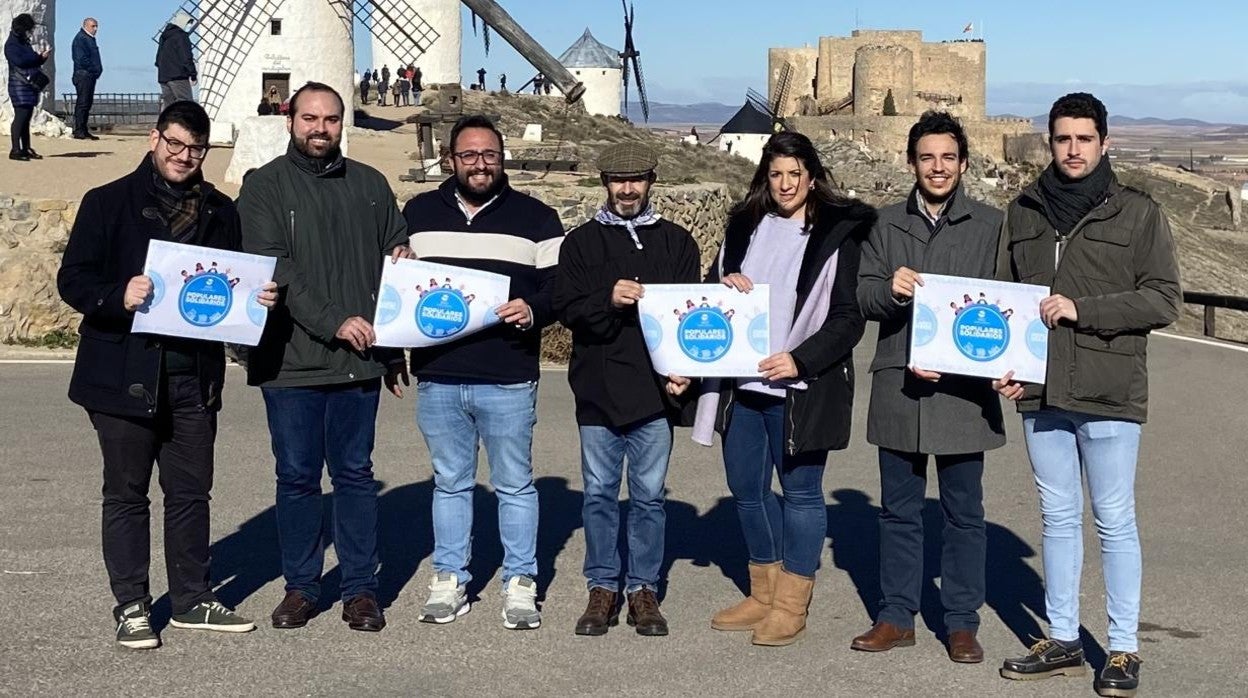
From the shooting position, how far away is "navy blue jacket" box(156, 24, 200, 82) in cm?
2527

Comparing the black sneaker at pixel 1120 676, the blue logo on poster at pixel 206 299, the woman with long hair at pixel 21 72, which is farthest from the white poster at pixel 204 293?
the woman with long hair at pixel 21 72

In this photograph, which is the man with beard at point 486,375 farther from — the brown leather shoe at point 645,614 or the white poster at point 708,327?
the white poster at point 708,327

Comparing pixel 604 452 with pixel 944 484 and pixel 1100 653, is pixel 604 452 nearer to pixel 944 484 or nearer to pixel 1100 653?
pixel 944 484

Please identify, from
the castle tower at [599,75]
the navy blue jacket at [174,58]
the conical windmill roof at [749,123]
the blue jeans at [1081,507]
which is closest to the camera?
the blue jeans at [1081,507]

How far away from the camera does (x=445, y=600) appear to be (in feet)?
21.3

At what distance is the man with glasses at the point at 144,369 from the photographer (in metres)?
5.93

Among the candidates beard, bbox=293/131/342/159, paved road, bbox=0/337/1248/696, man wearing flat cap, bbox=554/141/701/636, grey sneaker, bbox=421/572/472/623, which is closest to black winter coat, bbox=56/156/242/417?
beard, bbox=293/131/342/159

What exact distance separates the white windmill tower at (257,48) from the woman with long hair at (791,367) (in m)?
25.1

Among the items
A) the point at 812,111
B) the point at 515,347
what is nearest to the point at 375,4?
the point at 515,347

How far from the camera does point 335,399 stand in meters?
6.35

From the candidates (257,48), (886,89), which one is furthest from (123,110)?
(886,89)

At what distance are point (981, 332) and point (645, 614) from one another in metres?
1.76

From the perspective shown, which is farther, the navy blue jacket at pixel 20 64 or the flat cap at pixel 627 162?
the navy blue jacket at pixel 20 64

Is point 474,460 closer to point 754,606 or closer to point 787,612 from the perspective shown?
point 754,606
